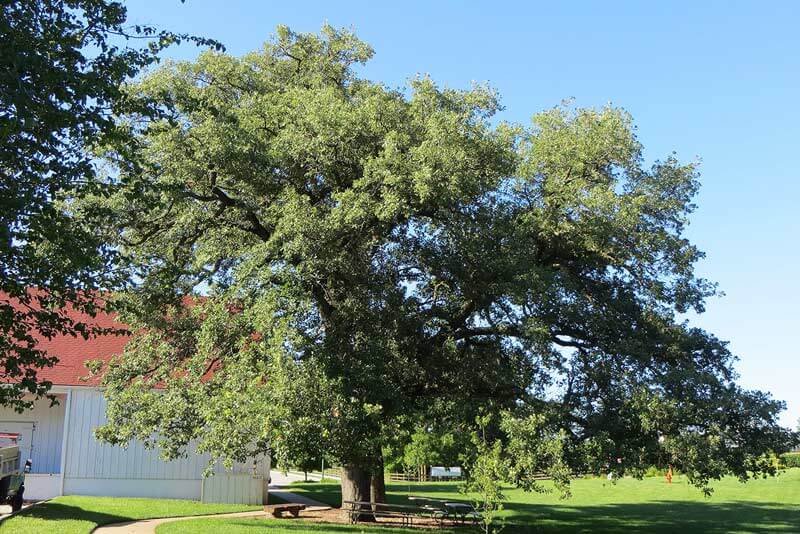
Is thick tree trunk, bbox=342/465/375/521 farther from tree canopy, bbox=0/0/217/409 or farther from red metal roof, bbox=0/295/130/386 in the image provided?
tree canopy, bbox=0/0/217/409

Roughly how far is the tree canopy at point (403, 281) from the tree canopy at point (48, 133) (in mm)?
Answer: 3443

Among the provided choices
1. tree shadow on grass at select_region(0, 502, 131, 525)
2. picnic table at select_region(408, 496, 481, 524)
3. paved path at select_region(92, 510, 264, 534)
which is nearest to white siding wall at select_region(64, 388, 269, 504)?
tree shadow on grass at select_region(0, 502, 131, 525)

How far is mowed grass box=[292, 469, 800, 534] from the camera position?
2256cm

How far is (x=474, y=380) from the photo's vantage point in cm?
1802

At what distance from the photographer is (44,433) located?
24.6 m

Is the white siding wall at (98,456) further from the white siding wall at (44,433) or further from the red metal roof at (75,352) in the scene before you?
the white siding wall at (44,433)

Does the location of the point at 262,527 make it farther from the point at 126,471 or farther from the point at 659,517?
the point at 659,517

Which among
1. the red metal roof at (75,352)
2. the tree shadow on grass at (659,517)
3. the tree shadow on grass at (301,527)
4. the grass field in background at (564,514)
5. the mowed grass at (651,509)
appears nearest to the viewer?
the grass field in background at (564,514)

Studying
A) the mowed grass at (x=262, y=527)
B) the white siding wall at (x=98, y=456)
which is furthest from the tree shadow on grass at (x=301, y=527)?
the white siding wall at (x=98, y=456)

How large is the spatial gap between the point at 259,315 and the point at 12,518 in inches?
290

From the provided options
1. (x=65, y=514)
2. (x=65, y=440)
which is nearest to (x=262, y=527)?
(x=65, y=514)

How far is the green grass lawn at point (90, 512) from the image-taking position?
48.2 feet

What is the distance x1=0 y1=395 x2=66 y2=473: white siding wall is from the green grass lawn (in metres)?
2.84

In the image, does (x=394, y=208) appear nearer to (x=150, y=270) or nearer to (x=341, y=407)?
(x=341, y=407)
